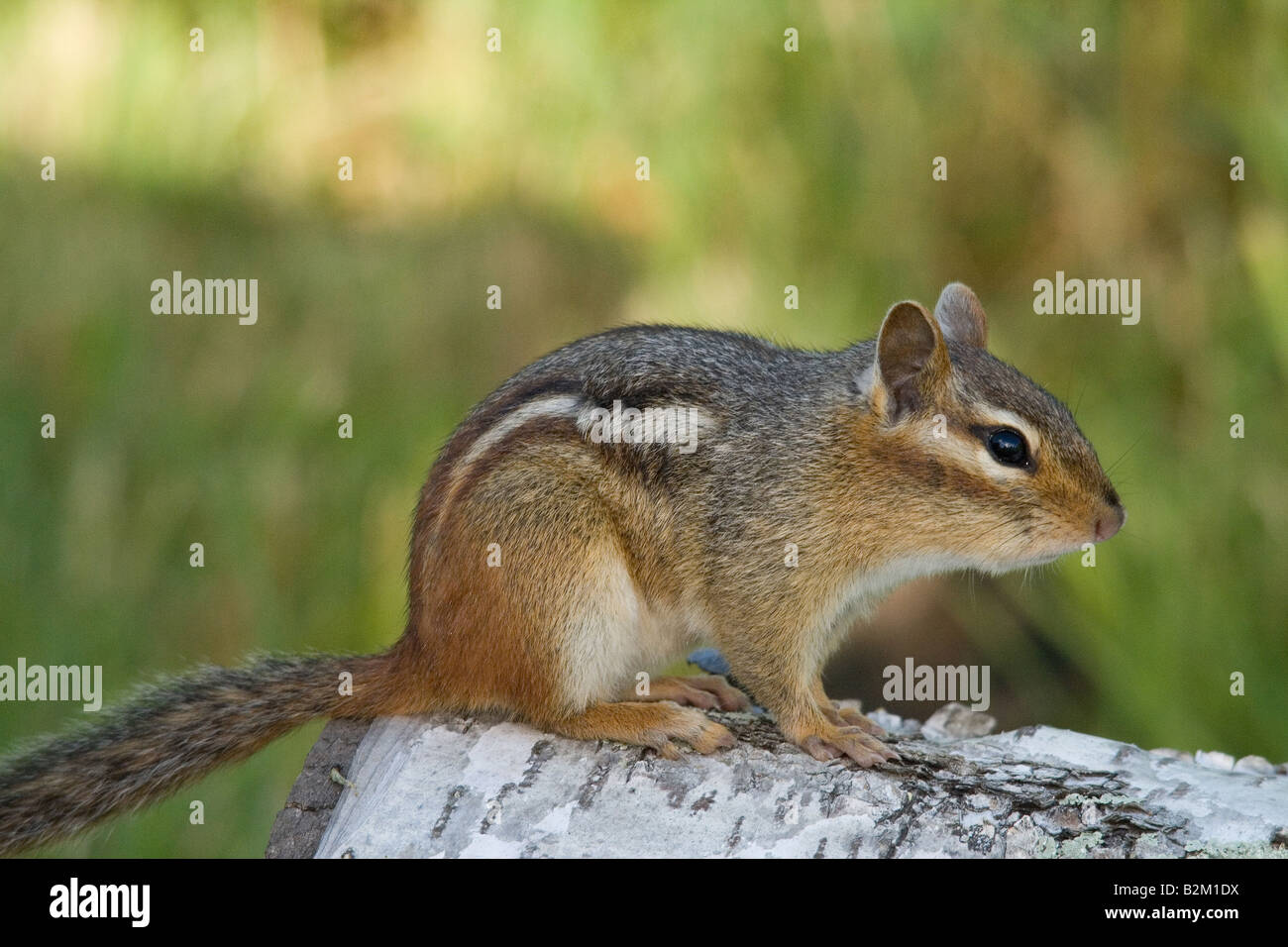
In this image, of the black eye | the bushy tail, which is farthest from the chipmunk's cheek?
the bushy tail

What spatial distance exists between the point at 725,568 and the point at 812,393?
A: 1.57 ft

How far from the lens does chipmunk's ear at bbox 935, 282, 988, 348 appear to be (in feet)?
11.3

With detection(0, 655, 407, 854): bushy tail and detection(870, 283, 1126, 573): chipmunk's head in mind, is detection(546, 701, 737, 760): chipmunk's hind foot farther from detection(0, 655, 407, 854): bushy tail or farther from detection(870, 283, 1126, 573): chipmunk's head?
detection(870, 283, 1126, 573): chipmunk's head

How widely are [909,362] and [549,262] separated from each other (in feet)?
10.4

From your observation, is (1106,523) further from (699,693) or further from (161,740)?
(161,740)

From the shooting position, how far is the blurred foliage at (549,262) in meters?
4.46

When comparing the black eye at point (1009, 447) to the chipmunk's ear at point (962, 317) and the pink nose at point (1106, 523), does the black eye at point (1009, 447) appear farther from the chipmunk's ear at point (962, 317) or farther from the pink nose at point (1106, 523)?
the chipmunk's ear at point (962, 317)

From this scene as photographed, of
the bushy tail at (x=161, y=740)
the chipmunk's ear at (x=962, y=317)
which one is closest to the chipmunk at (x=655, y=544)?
the bushy tail at (x=161, y=740)

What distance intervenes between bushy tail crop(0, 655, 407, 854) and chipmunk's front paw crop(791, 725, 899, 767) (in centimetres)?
91

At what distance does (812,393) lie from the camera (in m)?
3.28

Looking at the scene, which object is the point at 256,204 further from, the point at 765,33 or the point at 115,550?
the point at 765,33
